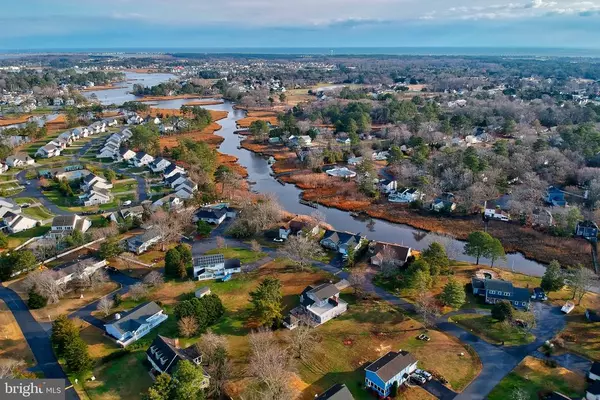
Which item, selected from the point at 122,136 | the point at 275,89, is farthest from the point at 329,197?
the point at 275,89

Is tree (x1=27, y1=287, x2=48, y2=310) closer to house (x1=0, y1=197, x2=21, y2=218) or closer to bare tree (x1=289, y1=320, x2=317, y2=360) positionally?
house (x1=0, y1=197, x2=21, y2=218)

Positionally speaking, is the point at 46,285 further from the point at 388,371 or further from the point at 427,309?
the point at 427,309

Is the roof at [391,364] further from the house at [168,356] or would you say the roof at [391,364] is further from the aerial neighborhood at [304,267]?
the house at [168,356]

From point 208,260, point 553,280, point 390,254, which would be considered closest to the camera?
point 553,280

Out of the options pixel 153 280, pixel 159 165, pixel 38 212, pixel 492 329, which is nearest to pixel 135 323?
pixel 153 280

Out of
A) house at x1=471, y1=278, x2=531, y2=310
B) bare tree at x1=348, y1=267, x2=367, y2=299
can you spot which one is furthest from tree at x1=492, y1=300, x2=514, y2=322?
bare tree at x1=348, y1=267, x2=367, y2=299

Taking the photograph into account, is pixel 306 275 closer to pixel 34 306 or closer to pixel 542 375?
pixel 542 375
